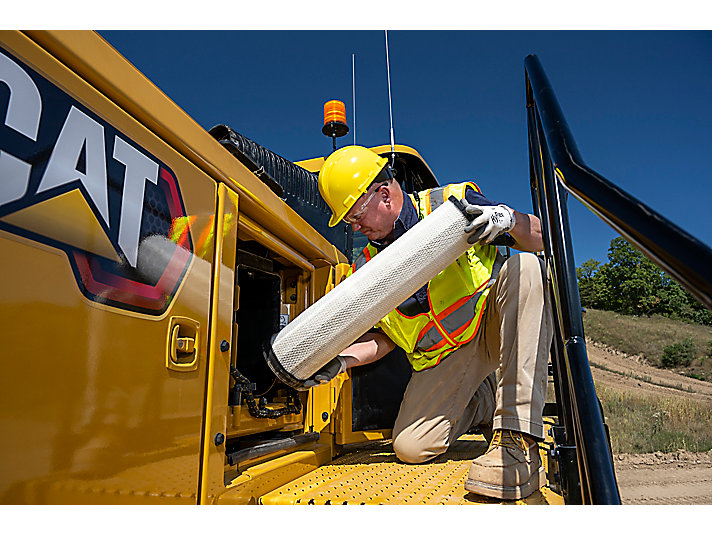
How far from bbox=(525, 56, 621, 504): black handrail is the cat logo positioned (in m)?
0.97

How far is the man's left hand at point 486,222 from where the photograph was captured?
69.8 inches

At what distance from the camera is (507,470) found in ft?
5.26

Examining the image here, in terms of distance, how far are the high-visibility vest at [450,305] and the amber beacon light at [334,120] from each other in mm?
846

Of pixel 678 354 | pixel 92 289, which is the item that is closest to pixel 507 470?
pixel 92 289

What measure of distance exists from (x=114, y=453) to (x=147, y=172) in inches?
25.4

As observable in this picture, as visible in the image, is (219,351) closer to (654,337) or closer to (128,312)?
(128,312)

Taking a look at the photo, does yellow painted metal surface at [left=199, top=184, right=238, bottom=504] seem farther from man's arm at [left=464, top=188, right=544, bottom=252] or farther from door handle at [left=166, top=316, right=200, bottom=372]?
man's arm at [left=464, top=188, right=544, bottom=252]

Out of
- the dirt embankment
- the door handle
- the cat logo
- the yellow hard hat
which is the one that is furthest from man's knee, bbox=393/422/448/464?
the dirt embankment

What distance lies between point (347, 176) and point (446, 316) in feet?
2.74

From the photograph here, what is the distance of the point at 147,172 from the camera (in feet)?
3.81

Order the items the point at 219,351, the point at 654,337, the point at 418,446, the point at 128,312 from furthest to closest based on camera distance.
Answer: the point at 654,337, the point at 418,446, the point at 219,351, the point at 128,312

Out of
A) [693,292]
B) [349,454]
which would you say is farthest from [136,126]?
[349,454]

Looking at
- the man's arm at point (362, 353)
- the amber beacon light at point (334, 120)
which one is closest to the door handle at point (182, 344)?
the man's arm at point (362, 353)

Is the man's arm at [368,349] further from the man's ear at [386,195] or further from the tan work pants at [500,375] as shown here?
the man's ear at [386,195]
